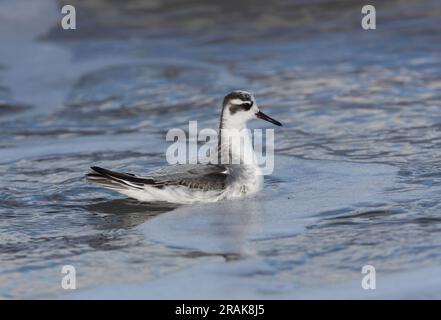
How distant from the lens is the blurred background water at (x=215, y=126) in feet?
23.8

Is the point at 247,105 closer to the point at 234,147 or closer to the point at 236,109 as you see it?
the point at 236,109

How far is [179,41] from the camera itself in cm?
1716

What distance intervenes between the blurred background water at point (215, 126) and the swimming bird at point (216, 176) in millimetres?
157

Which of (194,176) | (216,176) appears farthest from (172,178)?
(216,176)

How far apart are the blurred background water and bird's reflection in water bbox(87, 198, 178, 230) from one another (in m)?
0.03

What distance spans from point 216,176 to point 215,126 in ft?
10.9

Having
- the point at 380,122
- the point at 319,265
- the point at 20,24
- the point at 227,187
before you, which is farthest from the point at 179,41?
the point at 319,265

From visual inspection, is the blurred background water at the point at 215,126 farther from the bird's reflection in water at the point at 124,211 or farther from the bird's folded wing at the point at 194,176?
the bird's folded wing at the point at 194,176

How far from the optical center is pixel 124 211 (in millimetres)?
9062

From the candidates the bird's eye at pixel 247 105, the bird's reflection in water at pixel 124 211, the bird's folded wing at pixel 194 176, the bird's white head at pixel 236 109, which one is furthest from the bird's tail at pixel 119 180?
the bird's eye at pixel 247 105
